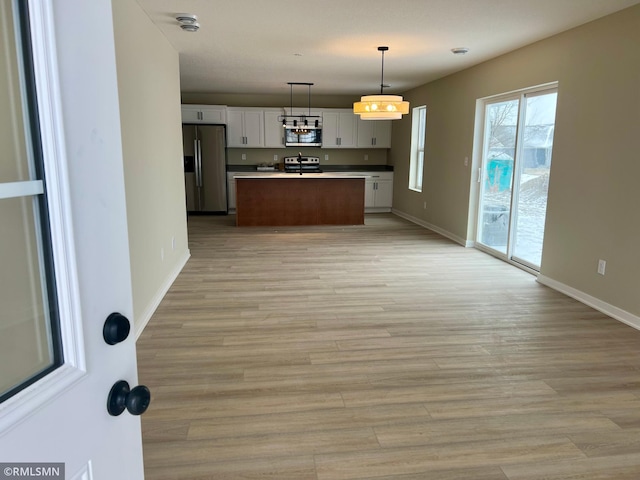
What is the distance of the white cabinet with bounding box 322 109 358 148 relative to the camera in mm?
9500

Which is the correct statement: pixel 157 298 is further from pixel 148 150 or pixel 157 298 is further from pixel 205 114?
pixel 205 114

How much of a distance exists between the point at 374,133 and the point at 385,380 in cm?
769

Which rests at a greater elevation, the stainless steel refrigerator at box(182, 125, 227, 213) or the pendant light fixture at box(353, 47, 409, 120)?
the pendant light fixture at box(353, 47, 409, 120)

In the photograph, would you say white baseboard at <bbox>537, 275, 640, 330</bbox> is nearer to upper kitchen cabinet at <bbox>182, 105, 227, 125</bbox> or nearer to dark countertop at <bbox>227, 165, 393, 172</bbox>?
dark countertop at <bbox>227, 165, 393, 172</bbox>

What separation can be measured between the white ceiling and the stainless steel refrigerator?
2.08 m

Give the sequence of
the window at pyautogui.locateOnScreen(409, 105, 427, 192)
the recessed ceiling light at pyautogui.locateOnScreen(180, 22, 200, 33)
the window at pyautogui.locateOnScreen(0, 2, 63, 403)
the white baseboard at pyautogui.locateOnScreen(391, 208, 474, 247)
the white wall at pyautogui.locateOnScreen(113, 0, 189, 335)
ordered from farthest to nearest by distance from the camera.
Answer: the window at pyautogui.locateOnScreen(409, 105, 427, 192) → the white baseboard at pyautogui.locateOnScreen(391, 208, 474, 247) → the recessed ceiling light at pyautogui.locateOnScreen(180, 22, 200, 33) → the white wall at pyautogui.locateOnScreen(113, 0, 189, 335) → the window at pyautogui.locateOnScreen(0, 2, 63, 403)

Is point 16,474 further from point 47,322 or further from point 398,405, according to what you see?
point 398,405

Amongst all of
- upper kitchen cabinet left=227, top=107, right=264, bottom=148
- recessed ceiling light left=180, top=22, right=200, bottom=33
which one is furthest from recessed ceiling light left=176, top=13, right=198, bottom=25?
upper kitchen cabinet left=227, top=107, right=264, bottom=148

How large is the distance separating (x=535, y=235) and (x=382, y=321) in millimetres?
2582

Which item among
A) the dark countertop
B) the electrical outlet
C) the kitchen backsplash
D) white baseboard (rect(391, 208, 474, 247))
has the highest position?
the kitchen backsplash

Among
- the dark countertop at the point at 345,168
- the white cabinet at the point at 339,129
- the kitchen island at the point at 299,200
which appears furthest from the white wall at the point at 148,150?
the white cabinet at the point at 339,129

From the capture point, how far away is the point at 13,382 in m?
0.62

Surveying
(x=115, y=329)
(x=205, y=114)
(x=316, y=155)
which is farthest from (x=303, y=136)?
(x=115, y=329)

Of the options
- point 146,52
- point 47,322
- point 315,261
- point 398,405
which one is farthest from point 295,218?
point 47,322
